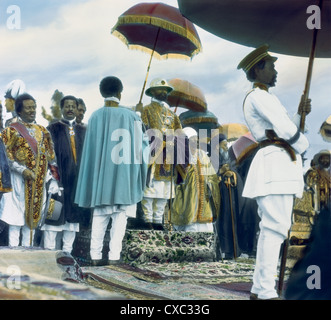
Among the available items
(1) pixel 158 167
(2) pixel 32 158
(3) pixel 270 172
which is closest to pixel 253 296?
(3) pixel 270 172

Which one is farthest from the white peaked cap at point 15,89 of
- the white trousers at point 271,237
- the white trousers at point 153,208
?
the white trousers at point 271,237

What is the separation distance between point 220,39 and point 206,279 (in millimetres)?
2303

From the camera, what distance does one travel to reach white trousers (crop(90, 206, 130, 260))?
5.47 meters

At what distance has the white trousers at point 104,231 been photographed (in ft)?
18.0

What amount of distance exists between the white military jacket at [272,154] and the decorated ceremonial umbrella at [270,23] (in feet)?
1.53

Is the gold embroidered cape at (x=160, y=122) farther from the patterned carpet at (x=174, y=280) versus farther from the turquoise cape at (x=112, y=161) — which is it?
the patterned carpet at (x=174, y=280)

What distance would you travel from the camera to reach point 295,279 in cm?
505

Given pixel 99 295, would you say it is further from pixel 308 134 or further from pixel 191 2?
pixel 191 2

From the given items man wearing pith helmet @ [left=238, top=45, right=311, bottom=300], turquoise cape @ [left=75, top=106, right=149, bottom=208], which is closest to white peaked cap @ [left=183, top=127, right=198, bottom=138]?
turquoise cape @ [left=75, top=106, right=149, bottom=208]

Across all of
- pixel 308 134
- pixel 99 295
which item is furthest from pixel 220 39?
pixel 99 295

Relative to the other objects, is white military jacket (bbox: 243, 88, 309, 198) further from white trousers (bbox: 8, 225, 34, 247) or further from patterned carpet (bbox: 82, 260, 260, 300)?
white trousers (bbox: 8, 225, 34, 247)

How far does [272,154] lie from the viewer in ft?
16.1

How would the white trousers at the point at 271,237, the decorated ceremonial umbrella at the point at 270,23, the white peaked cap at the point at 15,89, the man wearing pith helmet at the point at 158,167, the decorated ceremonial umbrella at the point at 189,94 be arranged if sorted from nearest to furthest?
the white trousers at the point at 271,237 < the decorated ceremonial umbrella at the point at 270,23 < the white peaked cap at the point at 15,89 < the decorated ceremonial umbrella at the point at 189,94 < the man wearing pith helmet at the point at 158,167

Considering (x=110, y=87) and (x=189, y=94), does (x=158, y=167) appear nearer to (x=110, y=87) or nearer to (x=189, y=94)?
(x=189, y=94)
